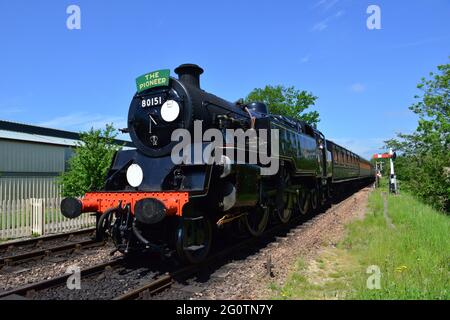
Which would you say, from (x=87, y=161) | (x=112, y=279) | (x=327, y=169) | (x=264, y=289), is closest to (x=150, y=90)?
(x=112, y=279)

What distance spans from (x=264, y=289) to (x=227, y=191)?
5.83 feet

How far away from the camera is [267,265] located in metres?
5.95

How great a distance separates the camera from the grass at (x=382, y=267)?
15.5 feet

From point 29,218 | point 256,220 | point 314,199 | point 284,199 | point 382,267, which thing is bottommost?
point 382,267

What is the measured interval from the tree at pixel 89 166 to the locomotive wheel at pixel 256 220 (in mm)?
7230

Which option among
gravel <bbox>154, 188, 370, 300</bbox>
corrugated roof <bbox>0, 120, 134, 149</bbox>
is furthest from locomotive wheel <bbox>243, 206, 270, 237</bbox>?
corrugated roof <bbox>0, 120, 134, 149</bbox>

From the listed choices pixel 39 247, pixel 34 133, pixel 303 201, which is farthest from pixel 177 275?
pixel 34 133

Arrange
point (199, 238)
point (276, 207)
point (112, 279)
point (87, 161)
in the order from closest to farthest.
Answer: point (112, 279), point (199, 238), point (276, 207), point (87, 161)

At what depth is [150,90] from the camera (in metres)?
7.17

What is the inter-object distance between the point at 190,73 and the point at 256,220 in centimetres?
364

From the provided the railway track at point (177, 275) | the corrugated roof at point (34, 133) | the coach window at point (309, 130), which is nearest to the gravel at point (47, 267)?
the railway track at point (177, 275)

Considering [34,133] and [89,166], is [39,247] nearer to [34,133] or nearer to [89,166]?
[89,166]

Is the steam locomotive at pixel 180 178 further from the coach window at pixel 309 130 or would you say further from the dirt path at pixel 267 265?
the coach window at pixel 309 130
